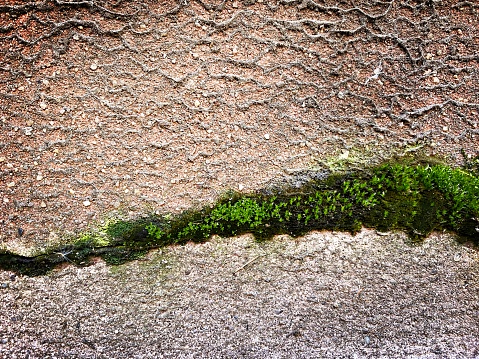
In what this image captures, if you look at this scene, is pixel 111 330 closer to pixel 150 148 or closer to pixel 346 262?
pixel 150 148

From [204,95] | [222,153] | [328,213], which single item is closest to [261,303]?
[328,213]

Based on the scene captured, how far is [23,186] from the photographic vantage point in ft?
6.04

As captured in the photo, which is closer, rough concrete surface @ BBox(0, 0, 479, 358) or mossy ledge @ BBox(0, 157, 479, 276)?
rough concrete surface @ BBox(0, 0, 479, 358)

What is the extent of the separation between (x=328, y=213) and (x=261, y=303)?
51 cm

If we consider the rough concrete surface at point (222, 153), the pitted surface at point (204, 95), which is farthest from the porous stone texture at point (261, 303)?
the pitted surface at point (204, 95)

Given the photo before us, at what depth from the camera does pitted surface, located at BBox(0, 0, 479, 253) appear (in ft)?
5.88

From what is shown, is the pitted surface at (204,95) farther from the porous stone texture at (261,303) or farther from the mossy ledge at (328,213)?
the porous stone texture at (261,303)

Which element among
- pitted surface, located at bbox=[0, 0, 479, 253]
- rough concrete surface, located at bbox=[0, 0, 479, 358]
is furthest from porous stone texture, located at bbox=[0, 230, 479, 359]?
pitted surface, located at bbox=[0, 0, 479, 253]

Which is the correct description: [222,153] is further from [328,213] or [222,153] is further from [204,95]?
[328,213]

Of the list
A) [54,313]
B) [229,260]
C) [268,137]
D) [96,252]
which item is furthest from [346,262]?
[54,313]

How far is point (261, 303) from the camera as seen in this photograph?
1.85 metres

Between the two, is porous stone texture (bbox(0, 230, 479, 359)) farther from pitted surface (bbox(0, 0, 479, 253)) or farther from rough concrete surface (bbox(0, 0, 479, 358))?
pitted surface (bbox(0, 0, 479, 253))

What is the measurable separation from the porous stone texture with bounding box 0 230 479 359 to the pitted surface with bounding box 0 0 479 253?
279 millimetres

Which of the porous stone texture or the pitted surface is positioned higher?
the pitted surface
